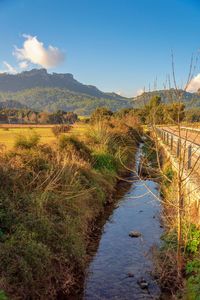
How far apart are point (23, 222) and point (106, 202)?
873 centimetres

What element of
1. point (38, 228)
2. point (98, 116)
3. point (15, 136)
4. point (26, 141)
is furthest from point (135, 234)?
point (98, 116)

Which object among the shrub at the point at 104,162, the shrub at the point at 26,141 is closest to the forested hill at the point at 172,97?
the shrub at the point at 26,141

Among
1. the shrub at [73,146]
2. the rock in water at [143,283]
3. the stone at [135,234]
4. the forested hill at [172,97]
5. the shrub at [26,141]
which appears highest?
the forested hill at [172,97]

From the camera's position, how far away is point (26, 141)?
51.3 ft

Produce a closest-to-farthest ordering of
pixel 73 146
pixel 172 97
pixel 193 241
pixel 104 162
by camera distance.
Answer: pixel 172 97 < pixel 193 241 < pixel 73 146 < pixel 104 162

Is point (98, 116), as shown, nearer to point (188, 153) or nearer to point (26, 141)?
point (26, 141)

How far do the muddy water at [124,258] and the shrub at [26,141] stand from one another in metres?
4.35

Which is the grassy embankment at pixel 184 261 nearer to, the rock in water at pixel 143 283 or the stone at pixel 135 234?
the rock in water at pixel 143 283

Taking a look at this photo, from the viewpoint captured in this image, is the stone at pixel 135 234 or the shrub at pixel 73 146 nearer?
the stone at pixel 135 234

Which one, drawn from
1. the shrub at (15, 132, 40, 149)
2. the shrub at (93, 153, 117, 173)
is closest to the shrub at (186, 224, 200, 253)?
the shrub at (15, 132, 40, 149)

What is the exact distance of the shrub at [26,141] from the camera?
15255 mm

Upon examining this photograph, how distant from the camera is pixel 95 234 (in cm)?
1302

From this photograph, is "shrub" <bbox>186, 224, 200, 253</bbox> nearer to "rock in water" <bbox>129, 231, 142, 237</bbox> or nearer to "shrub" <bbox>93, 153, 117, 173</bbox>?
"rock in water" <bbox>129, 231, 142, 237</bbox>

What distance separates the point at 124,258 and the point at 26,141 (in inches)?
276
